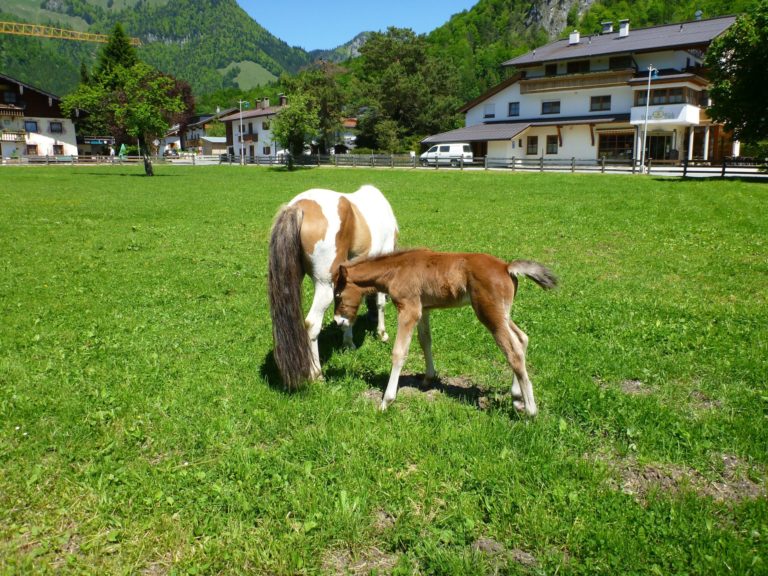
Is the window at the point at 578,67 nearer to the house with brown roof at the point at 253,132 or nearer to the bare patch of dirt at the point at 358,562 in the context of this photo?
the house with brown roof at the point at 253,132

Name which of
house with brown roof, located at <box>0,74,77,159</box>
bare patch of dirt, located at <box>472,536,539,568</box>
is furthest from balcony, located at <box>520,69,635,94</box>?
house with brown roof, located at <box>0,74,77,159</box>

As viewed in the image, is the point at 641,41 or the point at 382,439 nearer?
the point at 382,439

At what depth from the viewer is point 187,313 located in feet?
27.9

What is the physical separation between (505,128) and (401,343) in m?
54.5

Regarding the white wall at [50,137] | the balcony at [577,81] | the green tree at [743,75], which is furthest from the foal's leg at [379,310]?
the white wall at [50,137]

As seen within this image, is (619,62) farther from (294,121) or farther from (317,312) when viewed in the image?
(317,312)

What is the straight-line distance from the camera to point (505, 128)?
183 feet

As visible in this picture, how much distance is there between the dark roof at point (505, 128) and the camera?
50.5m

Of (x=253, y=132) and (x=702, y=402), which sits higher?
(x=253, y=132)

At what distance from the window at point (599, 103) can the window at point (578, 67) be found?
3108 mm

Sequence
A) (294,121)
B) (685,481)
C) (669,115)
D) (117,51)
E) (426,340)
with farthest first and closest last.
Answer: (117,51)
(294,121)
(669,115)
(426,340)
(685,481)

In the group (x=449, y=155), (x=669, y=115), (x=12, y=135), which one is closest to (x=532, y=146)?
(x=449, y=155)

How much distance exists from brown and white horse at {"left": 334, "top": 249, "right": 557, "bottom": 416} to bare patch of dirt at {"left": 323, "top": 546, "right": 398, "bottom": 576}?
1812 millimetres

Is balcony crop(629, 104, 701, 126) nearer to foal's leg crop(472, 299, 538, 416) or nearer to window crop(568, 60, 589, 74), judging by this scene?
window crop(568, 60, 589, 74)
